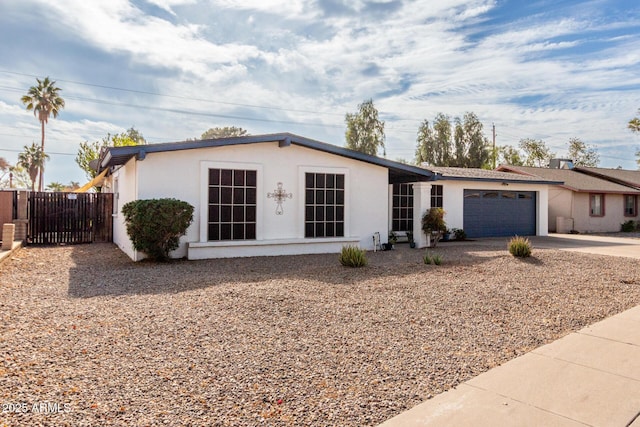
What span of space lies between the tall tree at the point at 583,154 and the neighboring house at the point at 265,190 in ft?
154

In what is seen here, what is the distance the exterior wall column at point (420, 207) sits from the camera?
14169 mm

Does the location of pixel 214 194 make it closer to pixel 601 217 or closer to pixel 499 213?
pixel 499 213

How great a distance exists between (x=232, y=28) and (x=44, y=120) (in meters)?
31.0

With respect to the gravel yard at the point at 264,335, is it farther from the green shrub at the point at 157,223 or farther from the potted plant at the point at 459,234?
the potted plant at the point at 459,234

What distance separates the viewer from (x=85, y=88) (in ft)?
117

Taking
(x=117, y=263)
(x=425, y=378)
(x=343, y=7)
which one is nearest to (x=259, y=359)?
(x=425, y=378)

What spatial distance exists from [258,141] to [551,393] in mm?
9014

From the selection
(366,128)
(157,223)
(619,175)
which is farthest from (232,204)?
(366,128)

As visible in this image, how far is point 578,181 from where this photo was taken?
24.2 metres

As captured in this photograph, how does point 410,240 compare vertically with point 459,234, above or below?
below

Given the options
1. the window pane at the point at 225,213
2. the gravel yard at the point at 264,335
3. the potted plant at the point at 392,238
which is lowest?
the gravel yard at the point at 264,335

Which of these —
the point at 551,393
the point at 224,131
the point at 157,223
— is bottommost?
the point at 551,393

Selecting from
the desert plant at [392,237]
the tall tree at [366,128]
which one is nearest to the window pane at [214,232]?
the desert plant at [392,237]

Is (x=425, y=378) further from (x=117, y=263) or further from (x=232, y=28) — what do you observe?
(x=232, y=28)
